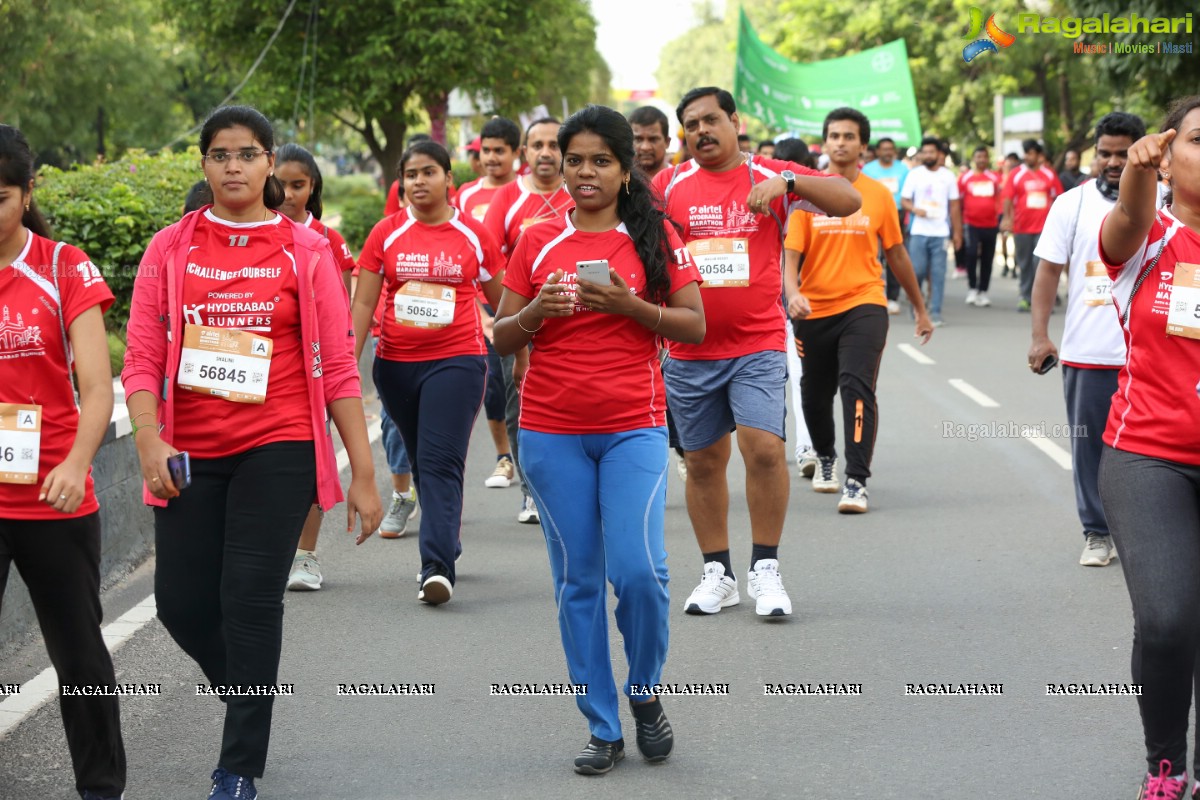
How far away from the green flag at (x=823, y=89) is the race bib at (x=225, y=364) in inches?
762

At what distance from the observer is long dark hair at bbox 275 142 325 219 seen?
7.09 meters

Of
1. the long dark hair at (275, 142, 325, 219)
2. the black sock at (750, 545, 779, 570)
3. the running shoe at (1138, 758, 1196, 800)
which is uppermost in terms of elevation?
the long dark hair at (275, 142, 325, 219)

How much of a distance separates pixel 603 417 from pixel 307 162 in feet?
9.87

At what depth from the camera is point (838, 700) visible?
5.30 metres

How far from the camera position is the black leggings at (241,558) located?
14.1 feet

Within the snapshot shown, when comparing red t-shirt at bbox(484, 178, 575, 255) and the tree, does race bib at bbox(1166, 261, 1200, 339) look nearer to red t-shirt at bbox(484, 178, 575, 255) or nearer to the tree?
red t-shirt at bbox(484, 178, 575, 255)

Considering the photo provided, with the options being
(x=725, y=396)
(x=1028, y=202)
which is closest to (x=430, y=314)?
(x=725, y=396)

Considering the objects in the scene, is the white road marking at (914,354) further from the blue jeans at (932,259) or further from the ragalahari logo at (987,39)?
the ragalahari logo at (987,39)

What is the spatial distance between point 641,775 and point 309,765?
996mm

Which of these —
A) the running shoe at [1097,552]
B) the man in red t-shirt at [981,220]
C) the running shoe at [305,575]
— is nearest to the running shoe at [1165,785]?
the running shoe at [1097,552]

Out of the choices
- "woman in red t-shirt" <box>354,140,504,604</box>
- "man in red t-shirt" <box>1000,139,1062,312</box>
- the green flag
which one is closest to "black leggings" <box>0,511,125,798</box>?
"woman in red t-shirt" <box>354,140,504,604</box>

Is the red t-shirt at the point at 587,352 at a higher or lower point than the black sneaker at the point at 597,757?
higher

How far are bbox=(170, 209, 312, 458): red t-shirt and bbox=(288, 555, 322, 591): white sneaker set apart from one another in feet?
9.37

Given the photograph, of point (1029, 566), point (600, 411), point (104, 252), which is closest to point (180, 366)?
point (600, 411)
